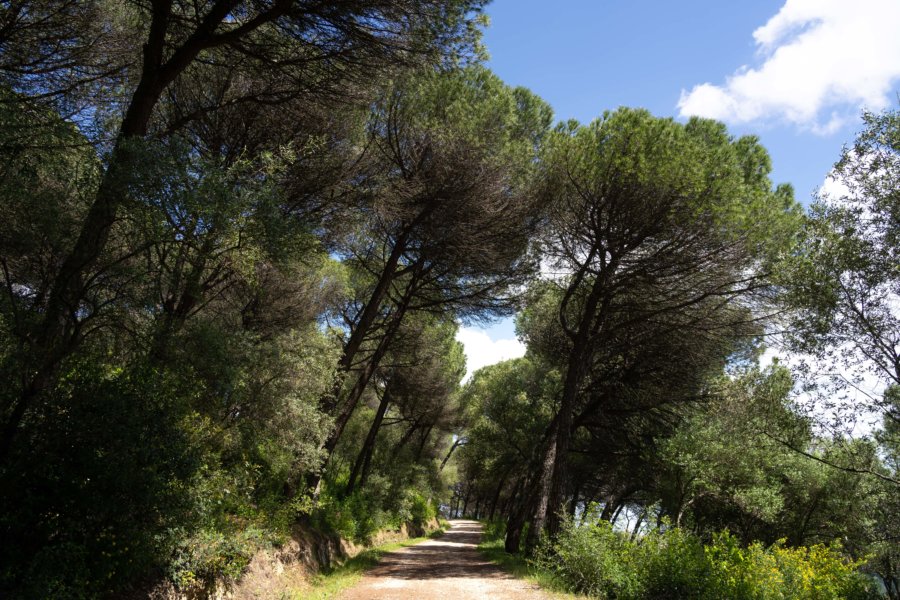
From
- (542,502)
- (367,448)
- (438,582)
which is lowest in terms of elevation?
(438,582)

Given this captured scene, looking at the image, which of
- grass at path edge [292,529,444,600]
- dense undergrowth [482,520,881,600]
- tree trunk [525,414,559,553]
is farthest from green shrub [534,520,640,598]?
grass at path edge [292,529,444,600]

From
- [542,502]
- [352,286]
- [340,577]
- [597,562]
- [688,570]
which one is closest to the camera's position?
[688,570]

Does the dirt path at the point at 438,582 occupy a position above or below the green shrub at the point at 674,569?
below

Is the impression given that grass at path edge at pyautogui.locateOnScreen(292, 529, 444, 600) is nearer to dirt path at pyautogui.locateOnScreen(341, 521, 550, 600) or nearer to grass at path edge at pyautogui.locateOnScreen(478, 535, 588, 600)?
dirt path at pyautogui.locateOnScreen(341, 521, 550, 600)

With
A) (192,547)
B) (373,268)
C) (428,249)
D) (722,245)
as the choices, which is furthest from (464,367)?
(192,547)

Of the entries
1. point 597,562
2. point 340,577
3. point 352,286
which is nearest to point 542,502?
point 597,562

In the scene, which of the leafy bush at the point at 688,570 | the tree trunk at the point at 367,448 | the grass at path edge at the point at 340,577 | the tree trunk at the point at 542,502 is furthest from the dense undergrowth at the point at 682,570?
the tree trunk at the point at 367,448

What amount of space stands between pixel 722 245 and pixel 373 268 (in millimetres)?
10649

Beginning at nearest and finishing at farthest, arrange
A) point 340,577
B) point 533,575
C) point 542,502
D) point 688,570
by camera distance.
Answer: point 688,570 < point 533,575 < point 340,577 < point 542,502

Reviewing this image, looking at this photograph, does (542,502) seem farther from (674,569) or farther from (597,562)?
(674,569)

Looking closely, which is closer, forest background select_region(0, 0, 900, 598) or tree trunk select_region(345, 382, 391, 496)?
forest background select_region(0, 0, 900, 598)

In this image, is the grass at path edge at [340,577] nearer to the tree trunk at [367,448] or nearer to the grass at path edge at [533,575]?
the tree trunk at [367,448]

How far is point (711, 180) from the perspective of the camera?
1221 cm

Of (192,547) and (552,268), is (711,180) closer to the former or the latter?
(552,268)
